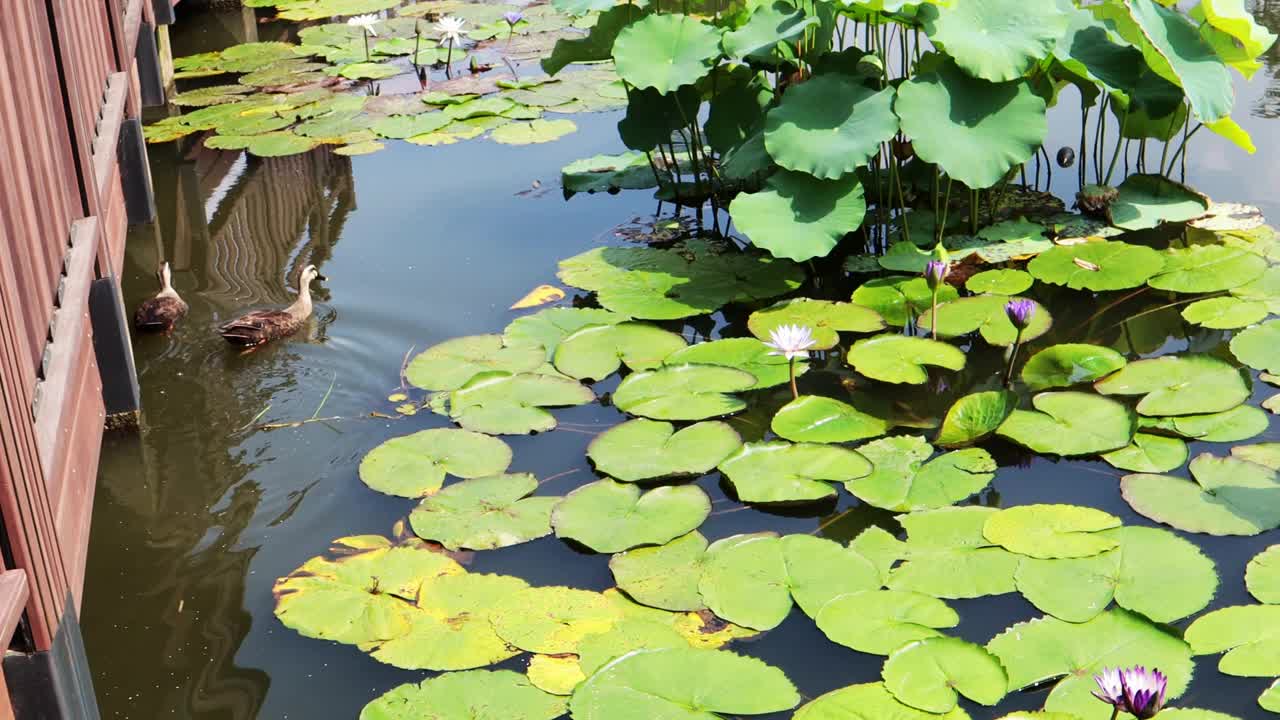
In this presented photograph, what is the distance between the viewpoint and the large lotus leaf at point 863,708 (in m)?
2.11

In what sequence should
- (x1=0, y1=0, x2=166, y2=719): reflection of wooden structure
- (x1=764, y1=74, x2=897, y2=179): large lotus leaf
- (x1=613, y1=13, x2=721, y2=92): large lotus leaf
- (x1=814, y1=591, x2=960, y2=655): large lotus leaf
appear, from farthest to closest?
(x1=613, y1=13, x2=721, y2=92): large lotus leaf → (x1=764, y1=74, x2=897, y2=179): large lotus leaf → (x1=814, y1=591, x2=960, y2=655): large lotus leaf → (x1=0, y1=0, x2=166, y2=719): reflection of wooden structure

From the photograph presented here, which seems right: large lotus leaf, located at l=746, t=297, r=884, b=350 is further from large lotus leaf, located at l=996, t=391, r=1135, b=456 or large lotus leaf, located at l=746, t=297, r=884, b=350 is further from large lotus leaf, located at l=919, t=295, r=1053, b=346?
large lotus leaf, located at l=996, t=391, r=1135, b=456

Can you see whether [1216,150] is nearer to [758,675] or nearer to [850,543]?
[850,543]

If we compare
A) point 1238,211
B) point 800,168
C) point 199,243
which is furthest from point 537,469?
point 1238,211

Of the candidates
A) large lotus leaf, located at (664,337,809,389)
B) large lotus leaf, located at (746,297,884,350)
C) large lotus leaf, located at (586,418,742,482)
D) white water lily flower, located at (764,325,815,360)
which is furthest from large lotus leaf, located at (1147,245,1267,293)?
large lotus leaf, located at (586,418,742,482)

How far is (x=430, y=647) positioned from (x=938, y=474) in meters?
1.27

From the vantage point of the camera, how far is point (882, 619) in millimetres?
2381

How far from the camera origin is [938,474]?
2859 millimetres

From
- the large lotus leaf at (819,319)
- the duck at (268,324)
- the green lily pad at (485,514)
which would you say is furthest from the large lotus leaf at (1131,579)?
the duck at (268,324)

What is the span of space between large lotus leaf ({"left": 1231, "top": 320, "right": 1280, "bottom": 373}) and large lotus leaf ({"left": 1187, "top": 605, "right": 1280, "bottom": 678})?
3.80 feet

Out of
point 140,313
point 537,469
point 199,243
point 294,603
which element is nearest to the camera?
point 294,603

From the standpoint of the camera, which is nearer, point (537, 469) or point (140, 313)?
point (537, 469)

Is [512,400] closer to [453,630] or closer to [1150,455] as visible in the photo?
[453,630]

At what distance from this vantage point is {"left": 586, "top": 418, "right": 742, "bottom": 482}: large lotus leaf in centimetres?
297
